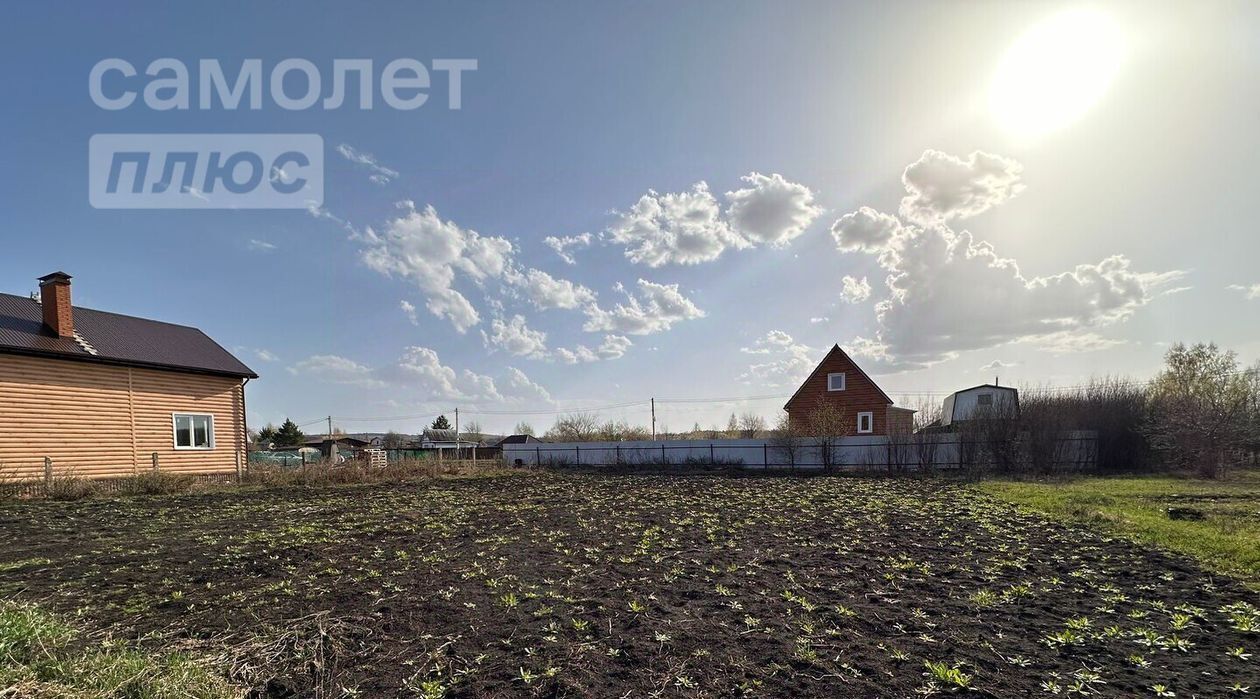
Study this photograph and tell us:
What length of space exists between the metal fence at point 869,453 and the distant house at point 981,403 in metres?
1.37

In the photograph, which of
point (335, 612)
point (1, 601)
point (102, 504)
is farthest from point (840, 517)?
point (102, 504)

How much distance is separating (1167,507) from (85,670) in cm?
1408

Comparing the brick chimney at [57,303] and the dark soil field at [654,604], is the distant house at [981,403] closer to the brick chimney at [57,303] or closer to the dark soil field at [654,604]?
the dark soil field at [654,604]

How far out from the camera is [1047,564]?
5.67m

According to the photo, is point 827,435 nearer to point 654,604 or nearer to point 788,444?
point 788,444

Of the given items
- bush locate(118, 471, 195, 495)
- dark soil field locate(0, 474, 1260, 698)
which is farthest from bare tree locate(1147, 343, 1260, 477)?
bush locate(118, 471, 195, 495)

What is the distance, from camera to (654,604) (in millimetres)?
4359

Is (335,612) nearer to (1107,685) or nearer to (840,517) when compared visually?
(1107,685)

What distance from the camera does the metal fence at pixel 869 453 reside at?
1827cm

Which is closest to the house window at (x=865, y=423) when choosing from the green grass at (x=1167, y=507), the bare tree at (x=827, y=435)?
the bare tree at (x=827, y=435)

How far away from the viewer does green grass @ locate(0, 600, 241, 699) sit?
2.58 m

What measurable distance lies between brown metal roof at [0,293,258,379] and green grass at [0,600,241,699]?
14461mm

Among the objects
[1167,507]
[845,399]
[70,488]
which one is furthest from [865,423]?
[70,488]

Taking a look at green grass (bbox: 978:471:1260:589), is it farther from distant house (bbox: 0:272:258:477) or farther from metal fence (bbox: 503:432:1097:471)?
distant house (bbox: 0:272:258:477)
